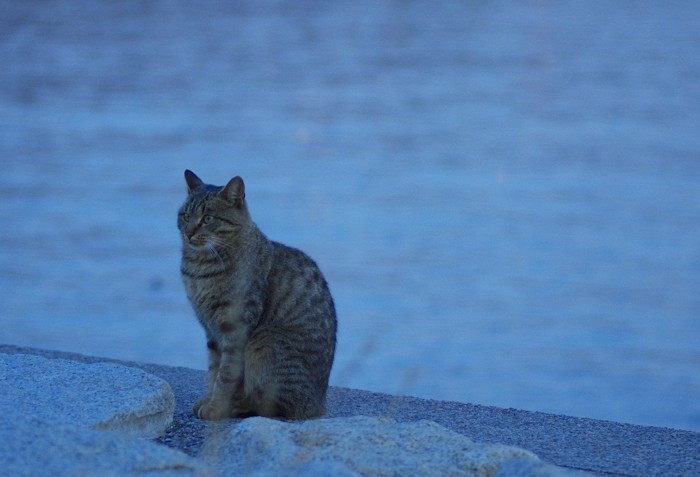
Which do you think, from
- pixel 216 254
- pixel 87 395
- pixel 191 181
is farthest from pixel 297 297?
pixel 87 395

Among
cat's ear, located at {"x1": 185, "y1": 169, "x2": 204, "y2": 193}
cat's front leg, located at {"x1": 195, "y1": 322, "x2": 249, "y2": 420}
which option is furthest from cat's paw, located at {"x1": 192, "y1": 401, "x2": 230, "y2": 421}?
cat's ear, located at {"x1": 185, "y1": 169, "x2": 204, "y2": 193}

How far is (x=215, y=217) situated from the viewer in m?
5.20

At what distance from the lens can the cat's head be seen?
204 inches

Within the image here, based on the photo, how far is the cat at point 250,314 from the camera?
5.08 m

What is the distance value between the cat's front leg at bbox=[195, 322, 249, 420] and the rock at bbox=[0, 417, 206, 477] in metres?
1.09

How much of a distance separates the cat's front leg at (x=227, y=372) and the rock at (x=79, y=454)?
1087 millimetres

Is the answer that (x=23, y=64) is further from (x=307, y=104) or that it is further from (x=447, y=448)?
(x=447, y=448)

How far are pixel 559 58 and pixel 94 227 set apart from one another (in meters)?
13.3

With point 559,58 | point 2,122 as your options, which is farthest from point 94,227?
point 559,58

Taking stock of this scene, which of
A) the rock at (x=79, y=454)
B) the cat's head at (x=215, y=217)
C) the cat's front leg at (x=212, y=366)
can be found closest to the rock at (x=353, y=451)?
the rock at (x=79, y=454)

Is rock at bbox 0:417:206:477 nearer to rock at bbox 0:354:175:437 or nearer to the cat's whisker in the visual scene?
rock at bbox 0:354:175:437

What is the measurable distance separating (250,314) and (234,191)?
60 centimetres

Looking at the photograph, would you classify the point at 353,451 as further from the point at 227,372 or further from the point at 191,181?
the point at 191,181

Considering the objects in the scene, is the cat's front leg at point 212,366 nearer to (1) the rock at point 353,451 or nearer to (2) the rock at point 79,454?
(1) the rock at point 353,451
